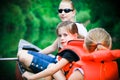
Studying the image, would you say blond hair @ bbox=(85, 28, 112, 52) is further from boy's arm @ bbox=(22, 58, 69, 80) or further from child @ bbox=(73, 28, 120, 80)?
boy's arm @ bbox=(22, 58, 69, 80)

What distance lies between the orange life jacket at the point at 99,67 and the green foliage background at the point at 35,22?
260mm

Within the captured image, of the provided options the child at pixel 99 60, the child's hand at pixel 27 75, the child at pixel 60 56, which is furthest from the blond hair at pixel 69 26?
the child's hand at pixel 27 75

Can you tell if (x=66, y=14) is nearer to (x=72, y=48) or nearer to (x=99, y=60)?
(x=72, y=48)

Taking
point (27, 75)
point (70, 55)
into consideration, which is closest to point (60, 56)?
point (70, 55)

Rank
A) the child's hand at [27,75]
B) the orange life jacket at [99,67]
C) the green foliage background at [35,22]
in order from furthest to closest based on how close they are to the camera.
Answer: the green foliage background at [35,22]
the child's hand at [27,75]
the orange life jacket at [99,67]

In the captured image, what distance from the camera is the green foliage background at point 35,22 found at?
209cm

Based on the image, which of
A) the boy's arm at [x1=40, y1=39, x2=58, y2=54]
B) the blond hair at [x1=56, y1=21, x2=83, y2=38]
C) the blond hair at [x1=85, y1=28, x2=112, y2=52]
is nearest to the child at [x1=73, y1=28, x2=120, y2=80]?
the blond hair at [x1=85, y1=28, x2=112, y2=52]

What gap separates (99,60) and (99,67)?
0.04m

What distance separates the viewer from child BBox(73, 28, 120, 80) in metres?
1.82

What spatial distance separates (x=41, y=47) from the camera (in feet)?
6.84

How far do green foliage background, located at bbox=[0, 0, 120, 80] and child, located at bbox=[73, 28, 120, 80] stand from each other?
192mm

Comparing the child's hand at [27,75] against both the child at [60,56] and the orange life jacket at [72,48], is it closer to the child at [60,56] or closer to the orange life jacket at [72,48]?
the child at [60,56]

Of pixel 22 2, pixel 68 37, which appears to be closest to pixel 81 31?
pixel 68 37

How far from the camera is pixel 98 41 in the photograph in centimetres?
190
